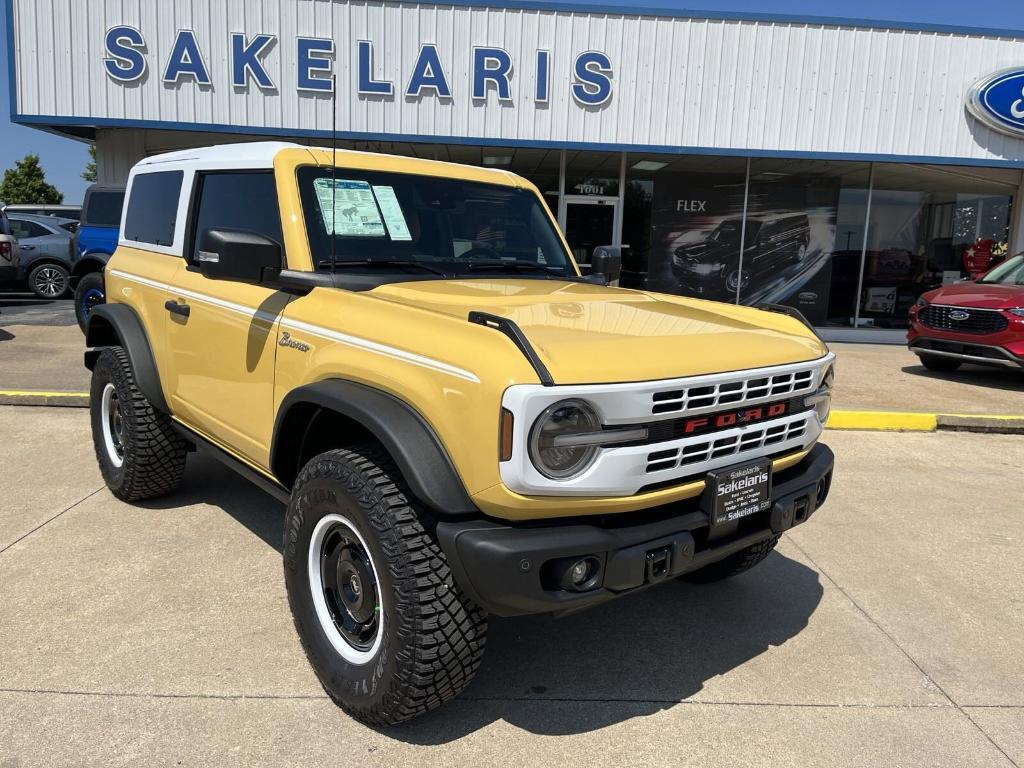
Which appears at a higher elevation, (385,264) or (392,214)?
(392,214)

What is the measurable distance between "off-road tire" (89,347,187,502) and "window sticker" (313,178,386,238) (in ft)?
5.41

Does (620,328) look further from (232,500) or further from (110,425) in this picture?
(110,425)

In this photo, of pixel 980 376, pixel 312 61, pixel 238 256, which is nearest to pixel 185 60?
pixel 312 61

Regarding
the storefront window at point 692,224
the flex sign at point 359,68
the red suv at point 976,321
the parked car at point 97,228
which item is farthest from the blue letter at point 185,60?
the red suv at point 976,321

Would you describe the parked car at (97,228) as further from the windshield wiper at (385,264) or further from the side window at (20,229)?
the windshield wiper at (385,264)

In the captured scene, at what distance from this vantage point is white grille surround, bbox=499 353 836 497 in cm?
210

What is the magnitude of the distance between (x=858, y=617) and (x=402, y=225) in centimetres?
270

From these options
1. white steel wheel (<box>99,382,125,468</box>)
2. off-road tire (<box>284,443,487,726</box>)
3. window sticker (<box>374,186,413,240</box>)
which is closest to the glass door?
white steel wheel (<box>99,382,125,468</box>)

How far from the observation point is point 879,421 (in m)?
7.09

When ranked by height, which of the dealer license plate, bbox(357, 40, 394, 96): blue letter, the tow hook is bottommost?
the tow hook

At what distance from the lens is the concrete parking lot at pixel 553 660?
97.6 inches

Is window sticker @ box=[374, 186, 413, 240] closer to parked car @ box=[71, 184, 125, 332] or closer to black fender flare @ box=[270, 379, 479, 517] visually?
black fender flare @ box=[270, 379, 479, 517]

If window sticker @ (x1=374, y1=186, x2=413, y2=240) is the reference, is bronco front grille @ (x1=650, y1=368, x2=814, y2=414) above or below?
below

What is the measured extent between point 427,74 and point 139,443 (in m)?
9.34
